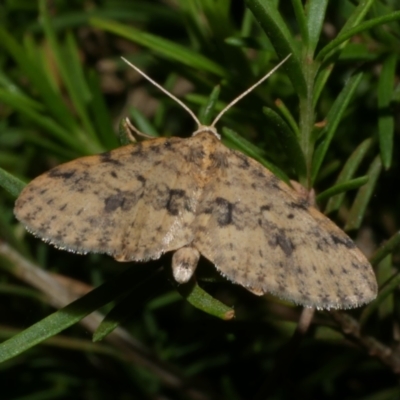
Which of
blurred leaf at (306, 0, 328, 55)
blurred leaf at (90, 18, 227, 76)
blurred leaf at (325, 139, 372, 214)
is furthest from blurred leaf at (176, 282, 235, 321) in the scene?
blurred leaf at (90, 18, 227, 76)

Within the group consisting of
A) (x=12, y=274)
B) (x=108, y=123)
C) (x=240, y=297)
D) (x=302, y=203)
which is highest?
(x=302, y=203)

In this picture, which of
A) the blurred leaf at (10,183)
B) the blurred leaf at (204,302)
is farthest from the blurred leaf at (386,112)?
the blurred leaf at (10,183)

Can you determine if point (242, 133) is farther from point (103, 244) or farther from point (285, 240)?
point (103, 244)

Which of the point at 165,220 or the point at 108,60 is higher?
the point at 165,220

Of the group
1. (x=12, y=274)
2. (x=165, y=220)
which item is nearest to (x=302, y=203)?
(x=165, y=220)

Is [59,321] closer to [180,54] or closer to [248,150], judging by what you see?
[248,150]

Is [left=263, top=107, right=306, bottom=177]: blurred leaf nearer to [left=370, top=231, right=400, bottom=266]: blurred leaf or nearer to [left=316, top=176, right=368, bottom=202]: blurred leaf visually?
[left=316, top=176, right=368, bottom=202]: blurred leaf

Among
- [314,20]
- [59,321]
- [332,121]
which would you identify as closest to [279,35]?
[314,20]
